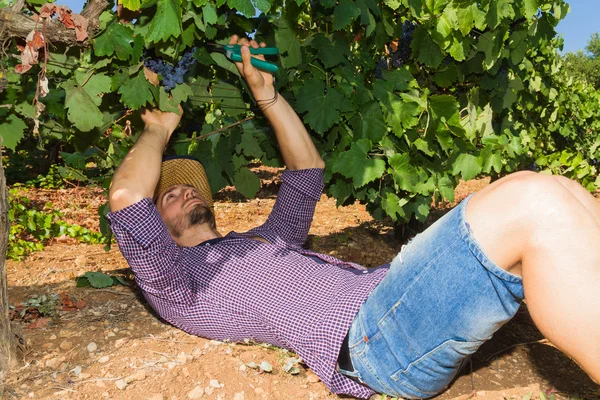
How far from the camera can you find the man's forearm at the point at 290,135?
316 cm

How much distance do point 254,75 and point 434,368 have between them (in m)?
1.59

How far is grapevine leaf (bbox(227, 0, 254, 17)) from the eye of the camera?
8.29 feet

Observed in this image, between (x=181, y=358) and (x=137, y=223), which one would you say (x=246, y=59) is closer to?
(x=137, y=223)

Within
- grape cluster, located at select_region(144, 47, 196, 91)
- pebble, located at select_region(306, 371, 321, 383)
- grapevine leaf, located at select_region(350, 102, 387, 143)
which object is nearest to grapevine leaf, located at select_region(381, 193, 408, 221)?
grapevine leaf, located at select_region(350, 102, 387, 143)

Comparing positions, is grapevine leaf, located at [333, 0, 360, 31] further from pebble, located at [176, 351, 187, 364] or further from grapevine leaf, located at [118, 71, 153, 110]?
pebble, located at [176, 351, 187, 364]

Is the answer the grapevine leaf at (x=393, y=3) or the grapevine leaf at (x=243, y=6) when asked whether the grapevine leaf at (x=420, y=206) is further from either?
the grapevine leaf at (x=243, y=6)

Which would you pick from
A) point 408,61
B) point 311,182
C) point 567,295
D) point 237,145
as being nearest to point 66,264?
point 237,145

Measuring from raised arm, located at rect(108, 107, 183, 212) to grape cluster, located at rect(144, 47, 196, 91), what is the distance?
195 mm

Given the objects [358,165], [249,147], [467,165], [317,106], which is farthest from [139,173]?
[467,165]

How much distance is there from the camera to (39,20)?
2.44m

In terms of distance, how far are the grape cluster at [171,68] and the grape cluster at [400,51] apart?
4.89ft

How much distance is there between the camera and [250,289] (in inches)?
103

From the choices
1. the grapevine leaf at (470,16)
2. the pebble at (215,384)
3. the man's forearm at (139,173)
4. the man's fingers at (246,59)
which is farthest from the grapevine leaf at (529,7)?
the pebble at (215,384)

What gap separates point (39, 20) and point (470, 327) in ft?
6.52
